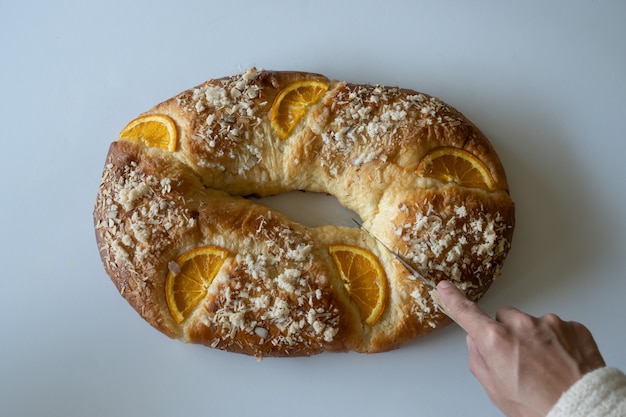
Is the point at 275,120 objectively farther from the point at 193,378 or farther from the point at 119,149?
the point at 193,378

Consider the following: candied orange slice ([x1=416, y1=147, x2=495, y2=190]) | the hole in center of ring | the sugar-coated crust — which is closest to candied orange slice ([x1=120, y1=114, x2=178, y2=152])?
the sugar-coated crust

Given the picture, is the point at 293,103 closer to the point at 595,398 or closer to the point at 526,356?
the point at 526,356

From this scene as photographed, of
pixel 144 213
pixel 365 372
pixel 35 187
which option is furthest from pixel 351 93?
pixel 35 187

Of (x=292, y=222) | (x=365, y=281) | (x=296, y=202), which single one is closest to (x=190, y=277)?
(x=292, y=222)

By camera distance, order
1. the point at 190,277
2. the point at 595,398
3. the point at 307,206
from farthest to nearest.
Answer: the point at 307,206, the point at 190,277, the point at 595,398

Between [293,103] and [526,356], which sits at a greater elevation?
[293,103]
